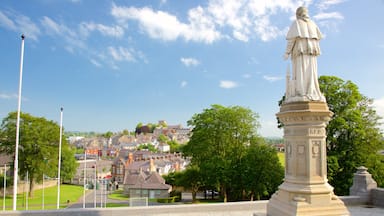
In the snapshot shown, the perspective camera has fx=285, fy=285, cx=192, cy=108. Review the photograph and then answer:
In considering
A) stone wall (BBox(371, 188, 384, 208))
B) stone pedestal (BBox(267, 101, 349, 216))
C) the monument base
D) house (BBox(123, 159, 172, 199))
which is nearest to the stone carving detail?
stone pedestal (BBox(267, 101, 349, 216))

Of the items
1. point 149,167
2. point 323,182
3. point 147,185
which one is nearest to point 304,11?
point 323,182

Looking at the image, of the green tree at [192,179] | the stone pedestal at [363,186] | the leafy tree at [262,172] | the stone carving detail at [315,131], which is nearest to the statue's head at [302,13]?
the stone carving detail at [315,131]

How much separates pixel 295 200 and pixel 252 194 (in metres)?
20.2

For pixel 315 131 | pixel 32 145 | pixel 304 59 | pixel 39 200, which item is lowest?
pixel 39 200

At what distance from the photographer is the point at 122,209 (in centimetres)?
958

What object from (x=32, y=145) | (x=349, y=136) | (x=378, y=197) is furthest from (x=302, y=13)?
(x=32, y=145)

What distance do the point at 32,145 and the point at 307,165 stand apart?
35588mm

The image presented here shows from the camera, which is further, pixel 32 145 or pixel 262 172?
pixel 32 145

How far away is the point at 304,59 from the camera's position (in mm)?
6887

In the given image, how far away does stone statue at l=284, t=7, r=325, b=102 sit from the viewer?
6816mm

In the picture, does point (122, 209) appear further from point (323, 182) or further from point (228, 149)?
point (228, 149)

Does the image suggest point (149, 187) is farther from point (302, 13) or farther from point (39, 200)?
point (302, 13)

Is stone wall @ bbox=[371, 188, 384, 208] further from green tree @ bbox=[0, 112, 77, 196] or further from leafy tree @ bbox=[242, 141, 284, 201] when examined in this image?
green tree @ bbox=[0, 112, 77, 196]

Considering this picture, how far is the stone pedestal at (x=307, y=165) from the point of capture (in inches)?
247
